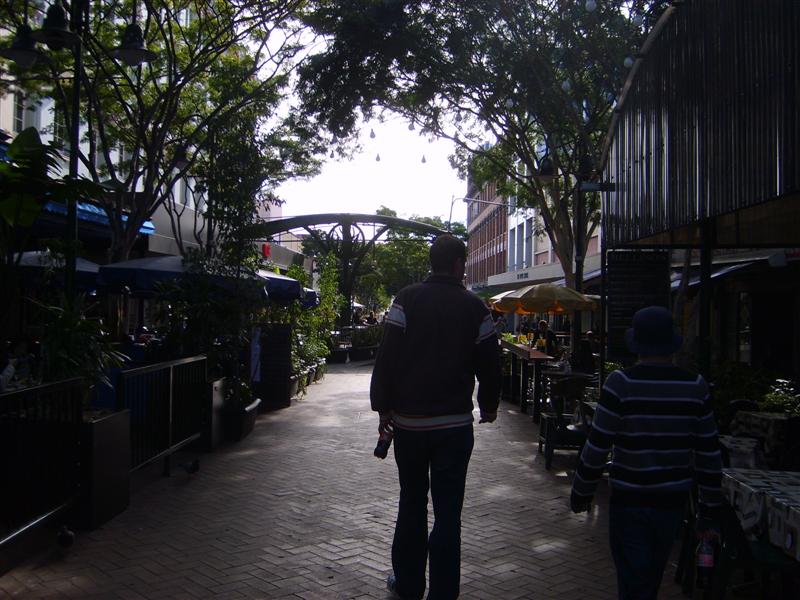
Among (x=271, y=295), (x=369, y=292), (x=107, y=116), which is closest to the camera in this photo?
(x=271, y=295)

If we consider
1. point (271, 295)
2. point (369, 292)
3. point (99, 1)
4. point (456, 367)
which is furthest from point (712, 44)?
point (369, 292)

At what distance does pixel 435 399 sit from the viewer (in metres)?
4.05

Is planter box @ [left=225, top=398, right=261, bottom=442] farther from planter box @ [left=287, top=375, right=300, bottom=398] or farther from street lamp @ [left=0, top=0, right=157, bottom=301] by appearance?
planter box @ [left=287, top=375, right=300, bottom=398]

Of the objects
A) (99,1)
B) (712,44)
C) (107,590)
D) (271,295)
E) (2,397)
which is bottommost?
(107,590)

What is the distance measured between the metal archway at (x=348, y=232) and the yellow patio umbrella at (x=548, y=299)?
344 inches

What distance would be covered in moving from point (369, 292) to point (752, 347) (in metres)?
53.9

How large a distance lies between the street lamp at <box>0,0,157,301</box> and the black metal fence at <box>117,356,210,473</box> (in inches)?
38.1

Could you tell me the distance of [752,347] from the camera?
1684 centimetres

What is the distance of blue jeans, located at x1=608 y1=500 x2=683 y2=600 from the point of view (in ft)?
11.0

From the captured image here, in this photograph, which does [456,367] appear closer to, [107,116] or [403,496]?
[403,496]

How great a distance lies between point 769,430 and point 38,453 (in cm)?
498

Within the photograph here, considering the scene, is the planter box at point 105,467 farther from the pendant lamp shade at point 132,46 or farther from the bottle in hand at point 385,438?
the pendant lamp shade at point 132,46

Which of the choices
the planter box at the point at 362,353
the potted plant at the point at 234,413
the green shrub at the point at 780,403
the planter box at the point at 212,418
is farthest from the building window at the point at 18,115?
the green shrub at the point at 780,403

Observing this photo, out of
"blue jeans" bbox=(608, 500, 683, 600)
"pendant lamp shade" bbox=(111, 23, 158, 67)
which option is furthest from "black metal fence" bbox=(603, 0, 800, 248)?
"pendant lamp shade" bbox=(111, 23, 158, 67)
